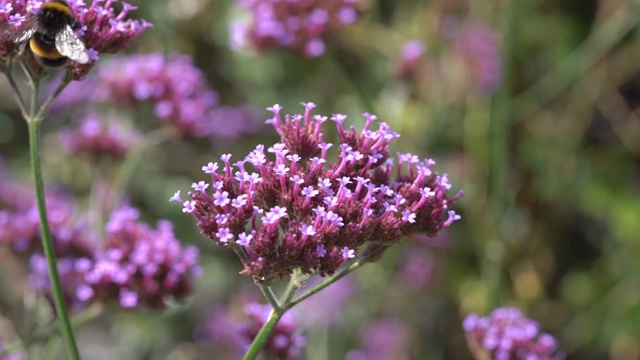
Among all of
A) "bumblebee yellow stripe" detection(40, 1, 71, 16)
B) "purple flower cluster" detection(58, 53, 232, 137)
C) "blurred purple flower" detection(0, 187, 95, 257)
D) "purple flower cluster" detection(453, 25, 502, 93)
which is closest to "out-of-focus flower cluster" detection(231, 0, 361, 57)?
"purple flower cluster" detection(58, 53, 232, 137)

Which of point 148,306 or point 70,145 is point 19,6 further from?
point 70,145

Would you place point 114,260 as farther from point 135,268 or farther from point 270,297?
point 270,297

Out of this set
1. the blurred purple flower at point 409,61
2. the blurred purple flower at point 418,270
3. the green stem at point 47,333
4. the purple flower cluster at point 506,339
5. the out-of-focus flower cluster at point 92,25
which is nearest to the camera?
the out-of-focus flower cluster at point 92,25

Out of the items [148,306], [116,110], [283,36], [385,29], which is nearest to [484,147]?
[385,29]

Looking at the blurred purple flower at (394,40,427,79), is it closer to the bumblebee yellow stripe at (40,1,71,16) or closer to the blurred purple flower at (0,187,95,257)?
the blurred purple flower at (0,187,95,257)

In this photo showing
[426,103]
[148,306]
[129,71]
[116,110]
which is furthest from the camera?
[426,103]

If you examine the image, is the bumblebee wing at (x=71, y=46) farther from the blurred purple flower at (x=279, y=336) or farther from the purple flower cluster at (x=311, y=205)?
the blurred purple flower at (x=279, y=336)

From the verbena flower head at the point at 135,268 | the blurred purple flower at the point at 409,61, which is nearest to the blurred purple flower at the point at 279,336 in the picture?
the verbena flower head at the point at 135,268
